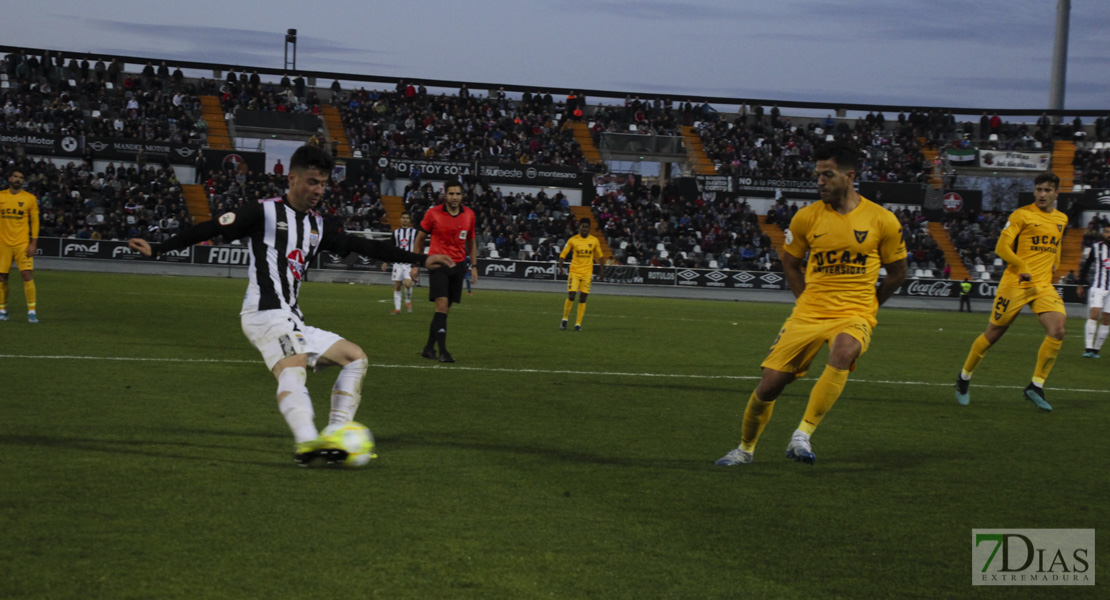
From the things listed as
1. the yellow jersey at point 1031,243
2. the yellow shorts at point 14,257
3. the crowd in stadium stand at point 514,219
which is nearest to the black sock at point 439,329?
the yellow jersey at point 1031,243

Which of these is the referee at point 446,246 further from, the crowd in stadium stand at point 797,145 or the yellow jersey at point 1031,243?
the crowd in stadium stand at point 797,145

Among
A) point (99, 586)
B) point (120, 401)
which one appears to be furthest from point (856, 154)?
point (120, 401)

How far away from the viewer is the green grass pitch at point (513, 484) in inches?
161

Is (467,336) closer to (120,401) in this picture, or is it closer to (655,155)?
(120,401)

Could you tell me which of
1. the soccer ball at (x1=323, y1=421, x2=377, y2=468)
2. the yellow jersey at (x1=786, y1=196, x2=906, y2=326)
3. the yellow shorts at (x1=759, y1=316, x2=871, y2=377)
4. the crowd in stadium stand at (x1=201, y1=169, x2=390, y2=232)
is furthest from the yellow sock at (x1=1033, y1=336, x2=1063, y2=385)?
the crowd in stadium stand at (x1=201, y1=169, x2=390, y2=232)

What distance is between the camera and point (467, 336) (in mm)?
16312

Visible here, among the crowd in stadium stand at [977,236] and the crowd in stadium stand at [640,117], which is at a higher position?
the crowd in stadium stand at [640,117]

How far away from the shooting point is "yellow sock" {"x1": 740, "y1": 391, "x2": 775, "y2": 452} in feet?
21.3

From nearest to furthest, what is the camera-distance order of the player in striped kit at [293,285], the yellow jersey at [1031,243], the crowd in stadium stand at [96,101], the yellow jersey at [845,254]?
the player in striped kit at [293,285] < the yellow jersey at [845,254] < the yellow jersey at [1031,243] < the crowd in stadium stand at [96,101]

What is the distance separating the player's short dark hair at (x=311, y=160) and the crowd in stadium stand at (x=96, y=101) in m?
43.0

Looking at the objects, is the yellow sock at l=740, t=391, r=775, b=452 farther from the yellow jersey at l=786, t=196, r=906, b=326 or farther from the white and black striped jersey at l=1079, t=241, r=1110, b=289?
the white and black striped jersey at l=1079, t=241, r=1110, b=289

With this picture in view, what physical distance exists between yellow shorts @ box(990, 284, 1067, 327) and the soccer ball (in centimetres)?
724

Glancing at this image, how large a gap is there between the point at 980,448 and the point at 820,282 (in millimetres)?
2092

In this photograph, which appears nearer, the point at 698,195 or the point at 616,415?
the point at 616,415
